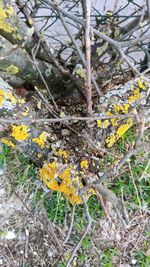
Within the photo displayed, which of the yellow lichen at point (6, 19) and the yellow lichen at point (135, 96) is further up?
the yellow lichen at point (6, 19)

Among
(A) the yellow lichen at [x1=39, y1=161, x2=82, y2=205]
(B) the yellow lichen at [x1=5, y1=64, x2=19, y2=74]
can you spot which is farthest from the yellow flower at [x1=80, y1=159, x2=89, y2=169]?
(B) the yellow lichen at [x1=5, y1=64, x2=19, y2=74]

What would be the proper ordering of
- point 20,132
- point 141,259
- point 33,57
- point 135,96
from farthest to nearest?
point 141,259 → point 135,96 → point 20,132 → point 33,57

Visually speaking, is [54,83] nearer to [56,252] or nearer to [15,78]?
[15,78]

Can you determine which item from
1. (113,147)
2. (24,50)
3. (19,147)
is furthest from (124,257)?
(24,50)

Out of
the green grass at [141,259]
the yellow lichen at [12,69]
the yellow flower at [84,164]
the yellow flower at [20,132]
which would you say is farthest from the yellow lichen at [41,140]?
the green grass at [141,259]

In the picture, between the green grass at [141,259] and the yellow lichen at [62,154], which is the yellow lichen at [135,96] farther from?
the green grass at [141,259]

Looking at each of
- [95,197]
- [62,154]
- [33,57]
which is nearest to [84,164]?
[62,154]

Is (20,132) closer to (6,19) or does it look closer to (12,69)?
(12,69)
